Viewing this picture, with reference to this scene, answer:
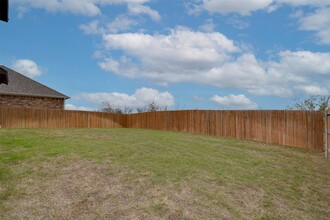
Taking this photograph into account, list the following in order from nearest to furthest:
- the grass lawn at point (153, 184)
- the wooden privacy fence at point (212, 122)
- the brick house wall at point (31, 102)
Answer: the grass lawn at point (153, 184)
the wooden privacy fence at point (212, 122)
the brick house wall at point (31, 102)

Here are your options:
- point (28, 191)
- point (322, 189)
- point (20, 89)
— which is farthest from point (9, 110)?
point (322, 189)

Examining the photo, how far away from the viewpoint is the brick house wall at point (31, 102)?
21.2 m

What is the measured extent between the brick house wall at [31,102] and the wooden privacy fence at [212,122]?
5.02 ft

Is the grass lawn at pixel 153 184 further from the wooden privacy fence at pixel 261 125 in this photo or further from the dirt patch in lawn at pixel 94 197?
the wooden privacy fence at pixel 261 125

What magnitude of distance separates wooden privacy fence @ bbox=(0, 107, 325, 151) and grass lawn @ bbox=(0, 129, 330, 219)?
2935 millimetres

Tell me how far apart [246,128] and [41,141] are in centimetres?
857

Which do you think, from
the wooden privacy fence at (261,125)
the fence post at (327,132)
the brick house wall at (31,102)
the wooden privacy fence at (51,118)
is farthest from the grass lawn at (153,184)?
the brick house wall at (31,102)

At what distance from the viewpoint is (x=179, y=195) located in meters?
6.00

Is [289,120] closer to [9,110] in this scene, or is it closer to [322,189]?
[322,189]

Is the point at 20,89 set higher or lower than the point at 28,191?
higher

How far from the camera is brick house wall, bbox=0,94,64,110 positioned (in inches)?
836

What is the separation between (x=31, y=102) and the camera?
22.3m

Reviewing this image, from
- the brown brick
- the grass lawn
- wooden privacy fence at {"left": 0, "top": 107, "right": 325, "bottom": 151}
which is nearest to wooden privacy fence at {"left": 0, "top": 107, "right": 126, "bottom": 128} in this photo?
wooden privacy fence at {"left": 0, "top": 107, "right": 325, "bottom": 151}

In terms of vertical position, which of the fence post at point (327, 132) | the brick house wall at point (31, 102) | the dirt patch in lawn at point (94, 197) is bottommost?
the dirt patch in lawn at point (94, 197)
